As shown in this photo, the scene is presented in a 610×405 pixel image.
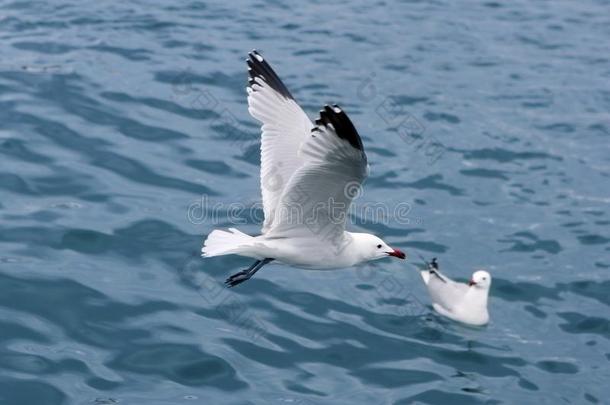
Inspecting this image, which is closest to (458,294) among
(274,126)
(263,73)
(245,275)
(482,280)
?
(482,280)

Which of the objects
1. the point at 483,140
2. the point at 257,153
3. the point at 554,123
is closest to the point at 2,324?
the point at 257,153

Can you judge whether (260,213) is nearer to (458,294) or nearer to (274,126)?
(458,294)

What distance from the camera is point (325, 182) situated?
723 centimetres

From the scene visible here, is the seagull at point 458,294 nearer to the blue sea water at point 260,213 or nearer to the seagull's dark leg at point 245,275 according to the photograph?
the blue sea water at point 260,213

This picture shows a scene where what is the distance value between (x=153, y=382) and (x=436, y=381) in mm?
2367

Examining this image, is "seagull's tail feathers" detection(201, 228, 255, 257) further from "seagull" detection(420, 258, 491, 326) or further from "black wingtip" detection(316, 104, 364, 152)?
"seagull" detection(420, 258, 491, 326)

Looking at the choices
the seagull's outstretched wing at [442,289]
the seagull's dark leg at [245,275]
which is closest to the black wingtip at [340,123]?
the seagull's dark leg at [245,275]

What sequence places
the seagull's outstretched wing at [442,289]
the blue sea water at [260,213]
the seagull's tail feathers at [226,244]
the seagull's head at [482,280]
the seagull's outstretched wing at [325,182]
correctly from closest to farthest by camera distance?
the seagull's outstretched wing at [325,182] < the seagull's tail feathers at [226,244] < the blue sea water at [260,213] < the seagull's outstretched wing at [442,289] < the seagull's head at [482,280]

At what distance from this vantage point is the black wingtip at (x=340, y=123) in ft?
21.9

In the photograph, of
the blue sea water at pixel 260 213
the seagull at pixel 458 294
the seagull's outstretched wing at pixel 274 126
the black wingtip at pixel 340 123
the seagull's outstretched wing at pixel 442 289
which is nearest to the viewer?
the black wingtip at pixel 340 123

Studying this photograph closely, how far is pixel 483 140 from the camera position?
12.8m

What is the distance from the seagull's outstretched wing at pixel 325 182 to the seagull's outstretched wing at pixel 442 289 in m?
2.26

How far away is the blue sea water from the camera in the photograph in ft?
27.6

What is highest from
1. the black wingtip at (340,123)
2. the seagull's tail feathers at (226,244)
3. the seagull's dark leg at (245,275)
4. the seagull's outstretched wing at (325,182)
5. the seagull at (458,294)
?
the black wingtip at (340,123)
